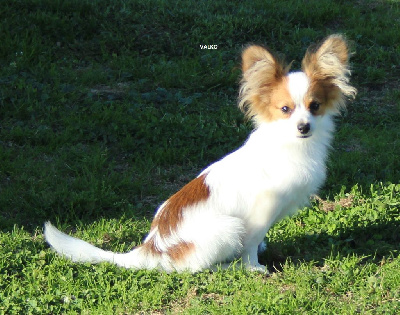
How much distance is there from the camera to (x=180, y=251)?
4.24 metres

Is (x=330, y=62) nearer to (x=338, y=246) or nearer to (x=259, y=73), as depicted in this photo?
(x=259, y=73)

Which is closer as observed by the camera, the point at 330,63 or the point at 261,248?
the point at 330,63

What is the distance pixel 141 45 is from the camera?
26.9 ft

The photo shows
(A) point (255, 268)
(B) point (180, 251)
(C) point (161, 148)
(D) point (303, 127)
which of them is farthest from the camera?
(C) point (161, 148)

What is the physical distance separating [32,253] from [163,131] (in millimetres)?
2255

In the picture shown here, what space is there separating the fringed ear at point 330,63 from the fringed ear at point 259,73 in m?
0.19

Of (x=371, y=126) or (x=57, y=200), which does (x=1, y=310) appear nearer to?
(x=57, y=200)

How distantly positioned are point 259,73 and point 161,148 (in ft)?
6.97

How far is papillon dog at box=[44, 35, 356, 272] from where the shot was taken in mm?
4184

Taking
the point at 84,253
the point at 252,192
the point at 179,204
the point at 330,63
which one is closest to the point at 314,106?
the point at 330,63

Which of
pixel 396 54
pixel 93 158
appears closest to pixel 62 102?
pixel 93 158

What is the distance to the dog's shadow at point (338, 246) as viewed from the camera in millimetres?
4617

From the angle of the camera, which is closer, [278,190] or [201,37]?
[278,190]

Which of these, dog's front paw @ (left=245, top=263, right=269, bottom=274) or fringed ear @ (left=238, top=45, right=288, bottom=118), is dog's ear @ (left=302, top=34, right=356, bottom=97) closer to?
fringed ear @ (left=238, top=45, right=288, bottom=118)
